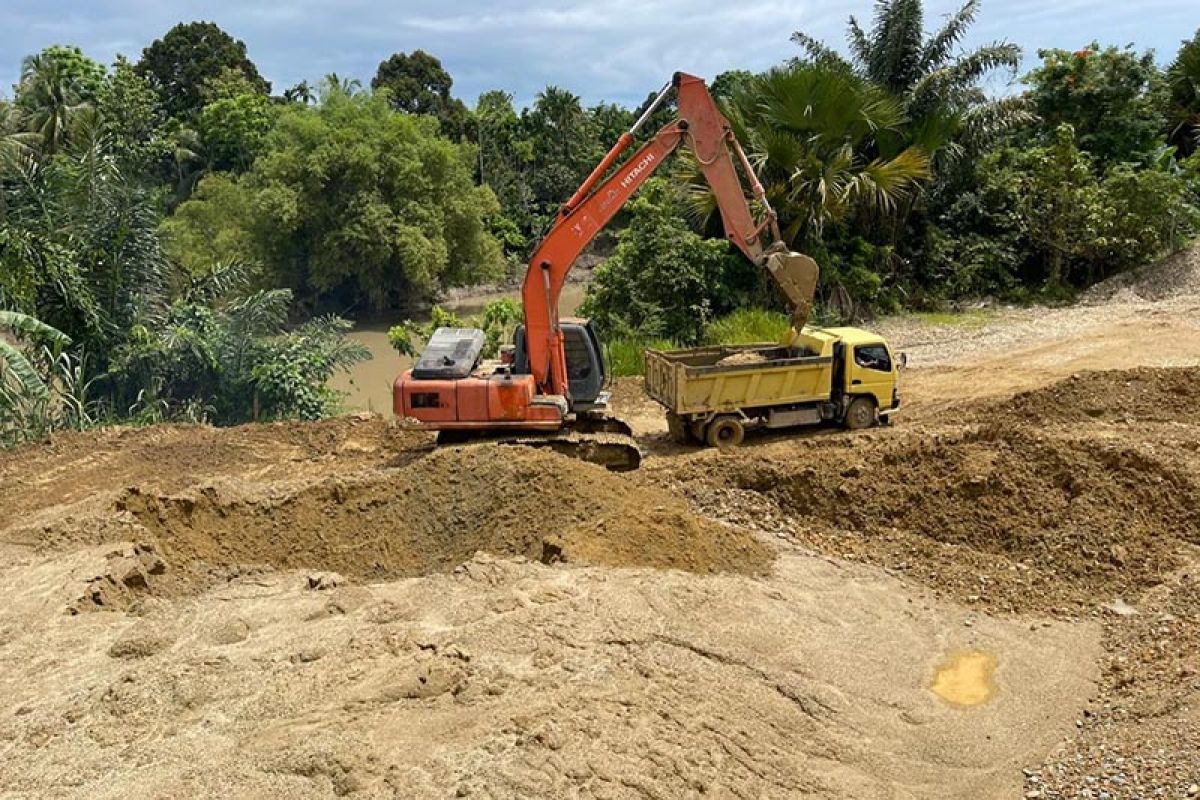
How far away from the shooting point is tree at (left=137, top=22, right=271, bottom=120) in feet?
143

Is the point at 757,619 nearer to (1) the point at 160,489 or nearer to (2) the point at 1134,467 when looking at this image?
(2) the point at 1134,467

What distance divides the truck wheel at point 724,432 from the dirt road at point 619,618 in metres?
0.71

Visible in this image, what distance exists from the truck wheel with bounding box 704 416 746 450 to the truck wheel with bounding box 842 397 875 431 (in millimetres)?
1590

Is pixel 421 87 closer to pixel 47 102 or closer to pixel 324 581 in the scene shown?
pixel 47 102

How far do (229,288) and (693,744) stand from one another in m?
13.7

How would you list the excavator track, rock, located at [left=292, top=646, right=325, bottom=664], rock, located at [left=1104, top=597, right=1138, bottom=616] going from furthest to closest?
1. the excavator track
2. rock, located at [left=1104, top=597, right=1138, bottom=616]
3. rock, located at [left=292, top=646, right=325, bottom=664]

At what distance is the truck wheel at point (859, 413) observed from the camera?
1376 cm

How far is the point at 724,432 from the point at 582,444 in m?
2.57

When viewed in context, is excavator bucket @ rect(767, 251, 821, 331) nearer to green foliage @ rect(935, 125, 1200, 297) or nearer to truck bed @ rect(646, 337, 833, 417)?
truck bed @ rect(646, 337, 833, 417)

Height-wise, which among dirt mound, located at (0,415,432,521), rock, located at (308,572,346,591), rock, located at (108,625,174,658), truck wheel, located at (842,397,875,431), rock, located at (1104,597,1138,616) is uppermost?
truck wheel, located at (842,397,875,431)

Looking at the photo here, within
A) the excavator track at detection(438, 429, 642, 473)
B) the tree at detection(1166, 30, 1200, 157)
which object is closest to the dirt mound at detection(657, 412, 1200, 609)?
the excavator track at detection(438, 429, 642, 473)

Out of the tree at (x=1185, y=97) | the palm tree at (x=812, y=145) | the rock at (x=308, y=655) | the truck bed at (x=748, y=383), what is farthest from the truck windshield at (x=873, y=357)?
the tree at (x=1185, y=97)

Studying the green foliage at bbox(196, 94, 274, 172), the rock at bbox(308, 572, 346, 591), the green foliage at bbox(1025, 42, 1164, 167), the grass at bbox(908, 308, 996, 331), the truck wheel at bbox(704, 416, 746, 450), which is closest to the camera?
the rock at bbox(308, 572, 346, 591)

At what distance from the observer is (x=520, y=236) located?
128 ft
